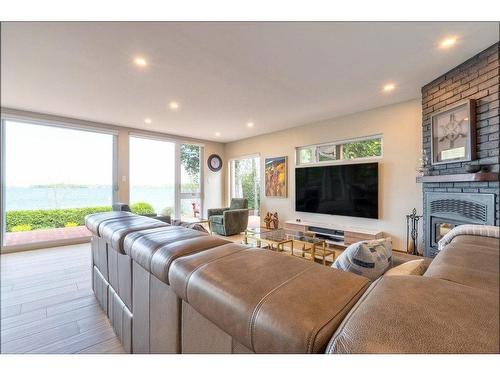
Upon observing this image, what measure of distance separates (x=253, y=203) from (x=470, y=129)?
4644 mm

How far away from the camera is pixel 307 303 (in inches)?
17.1

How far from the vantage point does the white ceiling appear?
1120 millimetres

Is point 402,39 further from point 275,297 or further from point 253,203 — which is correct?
point 253,203

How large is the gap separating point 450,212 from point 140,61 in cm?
236

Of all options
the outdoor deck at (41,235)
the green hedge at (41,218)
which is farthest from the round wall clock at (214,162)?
the green hedge at (41,218)

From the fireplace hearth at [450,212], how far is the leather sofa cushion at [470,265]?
0.05 metres

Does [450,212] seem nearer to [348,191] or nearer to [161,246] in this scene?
[161,246]

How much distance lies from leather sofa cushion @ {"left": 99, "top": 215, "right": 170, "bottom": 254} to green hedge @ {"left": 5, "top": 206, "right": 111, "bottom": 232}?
0.21 meters

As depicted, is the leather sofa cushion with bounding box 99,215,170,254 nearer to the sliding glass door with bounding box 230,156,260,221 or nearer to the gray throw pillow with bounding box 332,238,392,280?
the gray throw pillow with bounding box 332,238,392,280

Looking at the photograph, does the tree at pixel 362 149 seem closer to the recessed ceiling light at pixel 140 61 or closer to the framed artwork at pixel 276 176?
the recessed ceiling light at pixel 140 61

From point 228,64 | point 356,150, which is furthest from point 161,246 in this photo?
point 228,64

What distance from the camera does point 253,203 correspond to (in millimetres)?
5066

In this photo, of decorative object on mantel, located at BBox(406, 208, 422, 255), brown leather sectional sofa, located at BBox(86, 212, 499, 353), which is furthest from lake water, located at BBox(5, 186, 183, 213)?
decorative object on mantel, located at BBox(406, 208, 422, 255)
